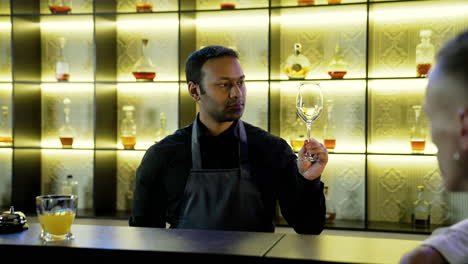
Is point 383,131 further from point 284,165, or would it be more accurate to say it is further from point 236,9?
point 284,165

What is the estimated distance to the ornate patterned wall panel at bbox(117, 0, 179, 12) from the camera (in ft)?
14.5

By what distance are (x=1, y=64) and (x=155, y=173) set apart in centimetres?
283

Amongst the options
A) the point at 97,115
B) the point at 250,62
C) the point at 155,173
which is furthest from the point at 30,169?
the point at 155,173

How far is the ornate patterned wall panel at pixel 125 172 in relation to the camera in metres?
4.47

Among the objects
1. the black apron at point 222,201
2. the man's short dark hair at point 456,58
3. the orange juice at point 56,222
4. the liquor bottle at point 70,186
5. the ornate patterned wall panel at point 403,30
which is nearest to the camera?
the man's short dark hair at point 456,58

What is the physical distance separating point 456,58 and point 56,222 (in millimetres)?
1147

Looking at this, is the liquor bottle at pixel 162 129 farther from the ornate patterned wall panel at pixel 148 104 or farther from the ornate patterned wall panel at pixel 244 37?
the ornate patterned wall panel at pixel 244 37

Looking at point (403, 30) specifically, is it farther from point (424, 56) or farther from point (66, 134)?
point (66, 134)

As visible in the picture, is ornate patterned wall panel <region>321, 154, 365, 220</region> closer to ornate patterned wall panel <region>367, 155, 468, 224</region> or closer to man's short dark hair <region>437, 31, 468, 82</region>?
ornate patterned wall panel <region>367, 155, 468, 224</region>

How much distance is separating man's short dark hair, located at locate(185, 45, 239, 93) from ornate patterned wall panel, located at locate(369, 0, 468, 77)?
1648mm

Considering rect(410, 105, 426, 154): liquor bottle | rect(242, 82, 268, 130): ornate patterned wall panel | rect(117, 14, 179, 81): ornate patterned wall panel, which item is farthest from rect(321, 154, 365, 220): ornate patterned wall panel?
rect(117, 14, 179, 81): ornate patterned wall panel

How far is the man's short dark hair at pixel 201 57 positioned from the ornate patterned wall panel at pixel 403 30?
5.41ft

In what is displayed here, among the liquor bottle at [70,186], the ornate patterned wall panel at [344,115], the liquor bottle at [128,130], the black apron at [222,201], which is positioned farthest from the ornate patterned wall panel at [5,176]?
the black apron at [222,201]

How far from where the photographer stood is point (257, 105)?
4258 millimetres
